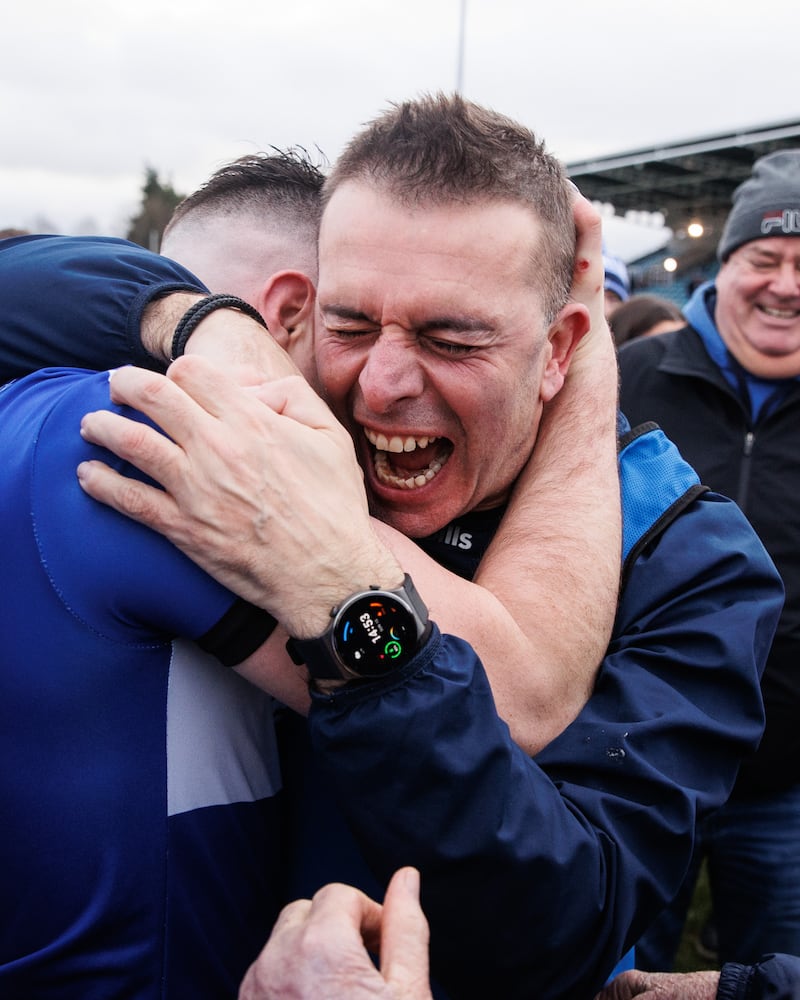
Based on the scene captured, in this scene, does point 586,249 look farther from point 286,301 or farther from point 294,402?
point 294,402

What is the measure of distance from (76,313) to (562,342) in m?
1.09

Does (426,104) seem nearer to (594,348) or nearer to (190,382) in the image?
(594,348)

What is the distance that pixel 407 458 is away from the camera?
7.27 feet

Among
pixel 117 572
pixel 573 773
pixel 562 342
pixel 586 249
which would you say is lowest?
pixel 573 773

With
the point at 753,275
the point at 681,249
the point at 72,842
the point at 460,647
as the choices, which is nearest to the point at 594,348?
the point at 460,647

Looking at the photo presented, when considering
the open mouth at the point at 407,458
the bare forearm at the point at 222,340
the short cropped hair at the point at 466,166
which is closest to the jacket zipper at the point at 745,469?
the short cropped hair at the point at 466,166

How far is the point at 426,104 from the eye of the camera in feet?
7.10

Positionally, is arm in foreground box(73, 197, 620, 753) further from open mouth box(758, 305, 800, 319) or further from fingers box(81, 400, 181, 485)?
open mouth box(758, 305, 800, 319)

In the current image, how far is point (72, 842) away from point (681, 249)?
27605 mm

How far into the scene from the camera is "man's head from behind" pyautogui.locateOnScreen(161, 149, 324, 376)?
2361 millimetres

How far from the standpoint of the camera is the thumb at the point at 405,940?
3.74 feet

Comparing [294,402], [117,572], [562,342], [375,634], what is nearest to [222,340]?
[294,402]

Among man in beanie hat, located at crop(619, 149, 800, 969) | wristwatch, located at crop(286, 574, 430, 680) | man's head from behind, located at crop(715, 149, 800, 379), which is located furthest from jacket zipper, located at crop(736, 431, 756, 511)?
wristwatch, located at crop(286, 574, 430, 680)

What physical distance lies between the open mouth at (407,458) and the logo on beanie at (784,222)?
2.60 metres
